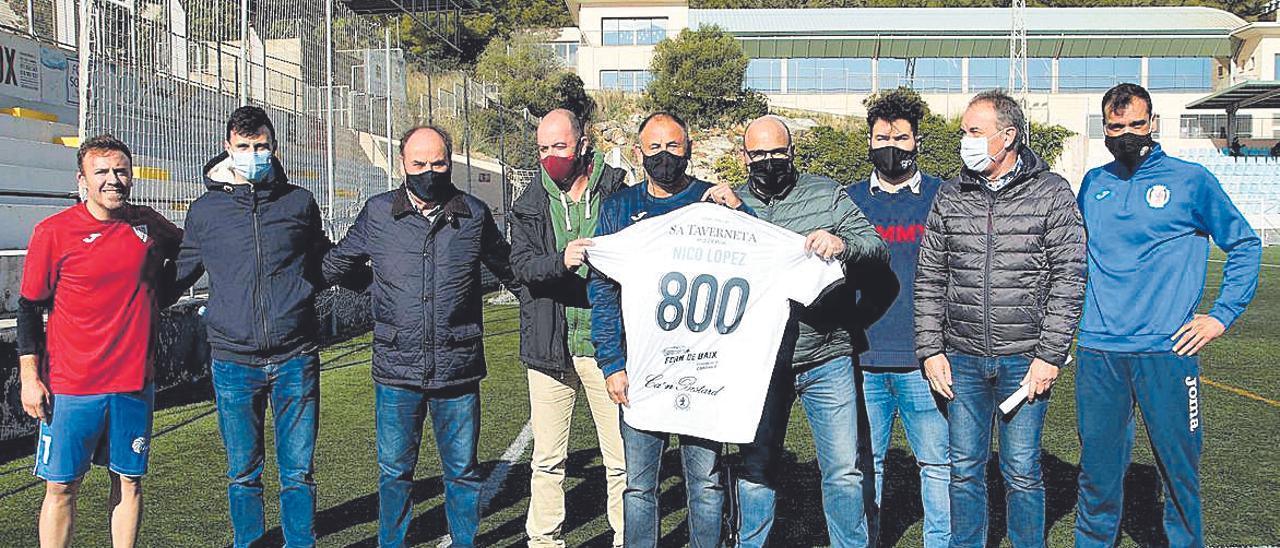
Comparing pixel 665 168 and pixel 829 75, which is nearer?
pixel 665 168

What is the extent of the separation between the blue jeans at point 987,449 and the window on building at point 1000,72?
5894cm

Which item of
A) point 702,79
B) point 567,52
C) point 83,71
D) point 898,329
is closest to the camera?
point 898,329

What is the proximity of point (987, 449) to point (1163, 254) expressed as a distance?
40.8 inches

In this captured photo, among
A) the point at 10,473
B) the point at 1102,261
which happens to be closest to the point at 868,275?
the point at 1102,261

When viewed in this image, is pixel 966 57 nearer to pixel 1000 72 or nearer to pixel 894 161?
pixel 1000 72

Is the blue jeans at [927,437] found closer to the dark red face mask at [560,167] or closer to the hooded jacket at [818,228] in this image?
the hooded jacket at [818,228]

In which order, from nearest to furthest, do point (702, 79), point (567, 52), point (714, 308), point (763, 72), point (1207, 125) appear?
1. point (714, 308)
2. point (702, 79)
3. point (1207, 125)
4. point (567, 52)
5. point (763, 72)

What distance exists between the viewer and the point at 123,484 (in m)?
4.41

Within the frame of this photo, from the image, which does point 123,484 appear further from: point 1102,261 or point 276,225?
point 1102,261

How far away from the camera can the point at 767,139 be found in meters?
4.16

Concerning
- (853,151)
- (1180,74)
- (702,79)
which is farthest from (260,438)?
(1180,74)

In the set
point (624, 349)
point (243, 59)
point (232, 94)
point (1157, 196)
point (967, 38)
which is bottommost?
point (624, 349)

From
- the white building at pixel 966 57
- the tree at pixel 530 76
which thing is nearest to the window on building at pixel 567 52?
the white building at pixel 966 57

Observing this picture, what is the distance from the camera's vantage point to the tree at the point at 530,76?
167 ft
